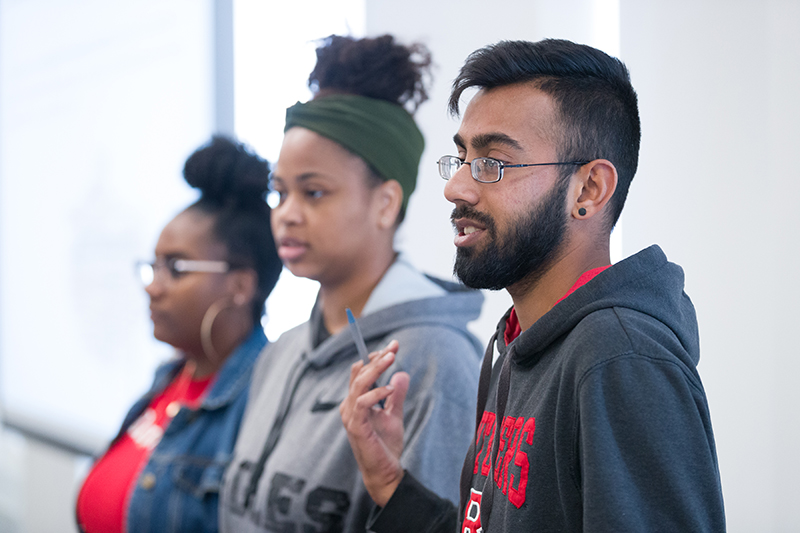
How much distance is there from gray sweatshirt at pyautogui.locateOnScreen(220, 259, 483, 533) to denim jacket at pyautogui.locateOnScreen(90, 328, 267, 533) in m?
0.16

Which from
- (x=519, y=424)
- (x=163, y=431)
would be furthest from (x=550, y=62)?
(x=163, y=431)

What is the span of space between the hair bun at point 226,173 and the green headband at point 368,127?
56 cm

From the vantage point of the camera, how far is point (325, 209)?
1391 millimetres

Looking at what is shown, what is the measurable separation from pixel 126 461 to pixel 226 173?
2.59 ft

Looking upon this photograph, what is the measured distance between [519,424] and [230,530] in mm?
900

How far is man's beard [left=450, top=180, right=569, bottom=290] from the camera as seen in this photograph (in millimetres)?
813

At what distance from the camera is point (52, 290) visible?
3408mm

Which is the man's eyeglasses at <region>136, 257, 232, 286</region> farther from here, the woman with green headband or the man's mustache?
the man's mustache

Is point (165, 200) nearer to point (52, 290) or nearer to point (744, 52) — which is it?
point (52, 290)

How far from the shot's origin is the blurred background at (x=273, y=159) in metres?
1.18

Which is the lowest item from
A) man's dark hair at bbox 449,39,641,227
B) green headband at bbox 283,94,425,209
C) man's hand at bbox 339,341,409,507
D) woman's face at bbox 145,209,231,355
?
man's hand at bbox 339,341,409,507

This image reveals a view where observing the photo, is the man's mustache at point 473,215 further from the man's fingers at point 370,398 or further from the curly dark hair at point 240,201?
the curly dark hair at point 240,201

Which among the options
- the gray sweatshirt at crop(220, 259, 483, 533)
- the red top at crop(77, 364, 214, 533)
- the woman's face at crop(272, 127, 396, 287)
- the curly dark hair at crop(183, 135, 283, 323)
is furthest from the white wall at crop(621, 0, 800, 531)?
the red top at crop(77, 364, 214, 533)

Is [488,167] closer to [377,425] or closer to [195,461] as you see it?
[377,425]
